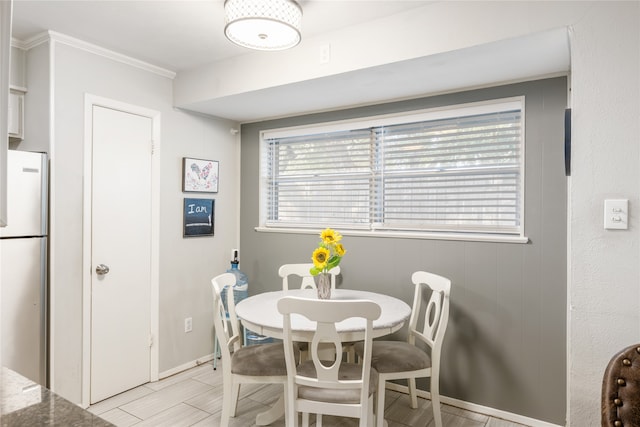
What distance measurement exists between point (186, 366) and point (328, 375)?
1.93m

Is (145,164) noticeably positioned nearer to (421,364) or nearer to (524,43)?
(421,364)

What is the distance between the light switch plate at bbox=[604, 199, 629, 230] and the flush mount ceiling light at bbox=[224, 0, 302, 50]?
1637 mm

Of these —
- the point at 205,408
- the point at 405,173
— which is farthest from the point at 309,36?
the point at 205,408

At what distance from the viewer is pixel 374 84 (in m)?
2.63

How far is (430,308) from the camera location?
2635mm

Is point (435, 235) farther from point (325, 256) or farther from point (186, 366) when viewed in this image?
point (186, 366)

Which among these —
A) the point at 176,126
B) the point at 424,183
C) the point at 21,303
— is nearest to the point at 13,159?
the point at 21,303

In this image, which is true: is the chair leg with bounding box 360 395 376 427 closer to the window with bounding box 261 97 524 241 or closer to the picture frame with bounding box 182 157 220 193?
the window with bounding box 261 97 524 241

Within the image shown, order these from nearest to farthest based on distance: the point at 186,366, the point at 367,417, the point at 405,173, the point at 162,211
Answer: the point at 367,417
the point at 405,173
the point at 162,211
the point at 186,366

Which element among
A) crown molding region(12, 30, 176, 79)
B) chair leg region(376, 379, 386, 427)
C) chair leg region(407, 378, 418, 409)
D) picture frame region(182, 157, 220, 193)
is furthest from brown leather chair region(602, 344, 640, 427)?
crown molding region(12, 30, 176, 79)

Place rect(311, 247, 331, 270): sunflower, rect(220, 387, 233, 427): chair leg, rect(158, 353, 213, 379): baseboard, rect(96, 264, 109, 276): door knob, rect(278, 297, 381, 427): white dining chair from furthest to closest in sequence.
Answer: rect(158, 353, 213, 379): baseboard
rect(96, 264, 109, 276): door knob
rect(311, 247, 331, 270): sunflower
rect(220, 387, 233, 427): chair leg
rect(278, 297, 381, 427): white dining chair

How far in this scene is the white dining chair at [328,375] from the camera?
6.07 feet

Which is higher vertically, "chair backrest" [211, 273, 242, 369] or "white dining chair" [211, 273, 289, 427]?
"chair backrest" [211, 273, 242, 369]

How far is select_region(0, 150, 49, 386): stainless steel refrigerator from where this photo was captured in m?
2.32
